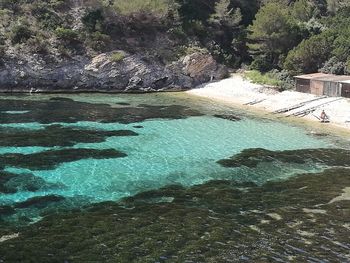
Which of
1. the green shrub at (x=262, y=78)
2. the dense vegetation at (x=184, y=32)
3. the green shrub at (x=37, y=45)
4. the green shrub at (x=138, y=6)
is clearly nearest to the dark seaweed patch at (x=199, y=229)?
the green shrub at (x=262, y=78)

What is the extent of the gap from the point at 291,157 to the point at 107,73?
3379 cm

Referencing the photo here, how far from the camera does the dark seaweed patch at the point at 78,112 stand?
41.6 m

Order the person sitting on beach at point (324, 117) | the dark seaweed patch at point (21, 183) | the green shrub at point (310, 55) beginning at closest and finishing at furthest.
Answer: the dark seaweed patch at point (21, 183) < the person sitting on beach at point (324, 117) < the green shrub at point (310, 55)

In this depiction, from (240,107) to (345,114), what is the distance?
37.8ft

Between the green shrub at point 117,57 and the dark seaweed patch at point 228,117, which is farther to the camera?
the green shrub at point 117,57

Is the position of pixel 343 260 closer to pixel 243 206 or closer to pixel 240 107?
pixel 243 206

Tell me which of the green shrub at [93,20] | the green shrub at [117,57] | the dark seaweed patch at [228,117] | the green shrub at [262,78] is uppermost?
the green shrub at [93,20]

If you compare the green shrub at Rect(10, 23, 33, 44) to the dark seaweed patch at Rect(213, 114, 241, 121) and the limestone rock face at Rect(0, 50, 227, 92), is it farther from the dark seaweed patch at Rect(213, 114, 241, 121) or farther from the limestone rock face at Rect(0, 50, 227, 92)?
the dark seaweed patch at Rect(213, 114, 241, 121)

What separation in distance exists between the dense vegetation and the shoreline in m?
5.51

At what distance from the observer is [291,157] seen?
32844 millimetres

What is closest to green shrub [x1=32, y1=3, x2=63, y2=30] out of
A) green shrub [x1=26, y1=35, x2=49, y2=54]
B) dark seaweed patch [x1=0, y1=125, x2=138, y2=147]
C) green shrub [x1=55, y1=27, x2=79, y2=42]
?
green shrub [x1=55, y1=27, x2=79, y2=42]

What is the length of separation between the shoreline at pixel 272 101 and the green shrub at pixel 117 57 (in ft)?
32.7

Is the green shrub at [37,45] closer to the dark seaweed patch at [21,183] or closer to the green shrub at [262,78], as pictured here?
the green shrub at [262,78]

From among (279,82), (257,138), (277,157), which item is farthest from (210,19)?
(277,157)
